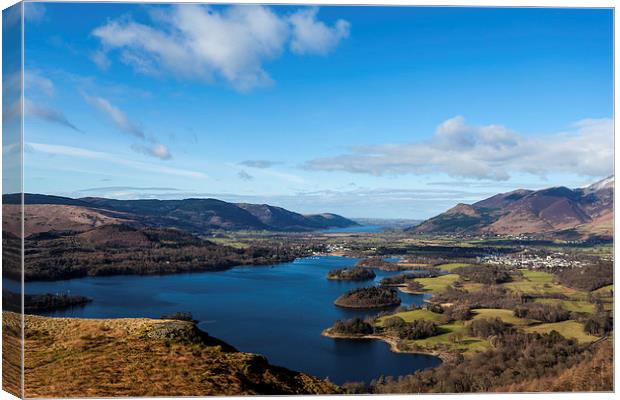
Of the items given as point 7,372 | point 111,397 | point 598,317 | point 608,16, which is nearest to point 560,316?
point 598,317

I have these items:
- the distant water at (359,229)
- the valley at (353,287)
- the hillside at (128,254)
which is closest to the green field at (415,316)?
the valley at (353,287)

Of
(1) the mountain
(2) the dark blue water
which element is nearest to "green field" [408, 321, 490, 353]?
(2) the dark blue water

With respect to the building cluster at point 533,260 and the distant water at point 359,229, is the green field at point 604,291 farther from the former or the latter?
the distant water at point 359,229

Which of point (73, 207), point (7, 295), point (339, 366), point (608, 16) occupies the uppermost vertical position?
point (608, 16)

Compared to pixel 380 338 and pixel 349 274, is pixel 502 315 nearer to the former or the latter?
pixel 380 338

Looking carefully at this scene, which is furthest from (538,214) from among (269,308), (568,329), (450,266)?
(269,308)

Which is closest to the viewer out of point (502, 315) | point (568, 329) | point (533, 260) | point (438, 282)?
point (568, 329)

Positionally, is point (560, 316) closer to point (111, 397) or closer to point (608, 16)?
point (608, 16)
